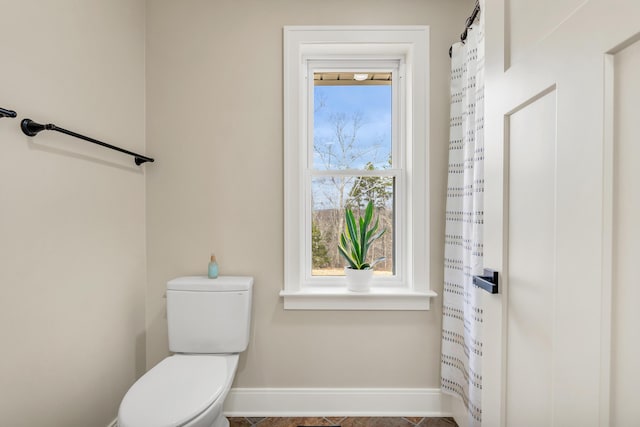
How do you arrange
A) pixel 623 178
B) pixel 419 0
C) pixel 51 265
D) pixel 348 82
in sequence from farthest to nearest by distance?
pixel 348 82
pixel 419 0
pixel 51 265
pixel 623 178

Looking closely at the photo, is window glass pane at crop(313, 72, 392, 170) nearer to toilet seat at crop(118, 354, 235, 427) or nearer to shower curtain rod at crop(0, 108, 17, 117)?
toilet seat at crop(118, 354, 235, 427)

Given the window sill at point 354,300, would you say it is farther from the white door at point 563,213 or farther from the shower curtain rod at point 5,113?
the shower curtain rod at point 5,113

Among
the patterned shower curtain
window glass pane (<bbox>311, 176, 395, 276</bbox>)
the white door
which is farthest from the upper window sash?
the white door

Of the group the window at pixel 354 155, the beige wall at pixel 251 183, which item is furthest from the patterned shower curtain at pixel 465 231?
the window at pixel 354 155

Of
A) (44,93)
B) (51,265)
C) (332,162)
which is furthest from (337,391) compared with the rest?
(44,93)

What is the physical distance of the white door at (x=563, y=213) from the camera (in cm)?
50

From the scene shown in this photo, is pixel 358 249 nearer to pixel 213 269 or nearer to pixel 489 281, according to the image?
pixel 213 269

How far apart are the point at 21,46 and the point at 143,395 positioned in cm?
128

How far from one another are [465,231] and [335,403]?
1.16 m

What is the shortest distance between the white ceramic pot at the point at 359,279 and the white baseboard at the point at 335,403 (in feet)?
1.86

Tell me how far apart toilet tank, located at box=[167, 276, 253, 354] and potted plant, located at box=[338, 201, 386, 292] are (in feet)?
1.94

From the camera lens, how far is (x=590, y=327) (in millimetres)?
549

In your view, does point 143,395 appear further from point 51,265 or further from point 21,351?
point 51,265

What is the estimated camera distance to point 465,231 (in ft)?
5.04
